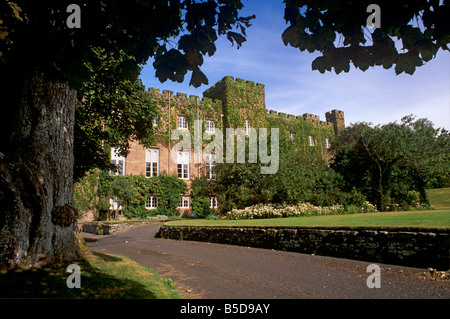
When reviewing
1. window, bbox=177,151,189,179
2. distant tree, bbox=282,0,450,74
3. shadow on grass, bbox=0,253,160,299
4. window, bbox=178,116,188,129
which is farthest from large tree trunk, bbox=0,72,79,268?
window, bbox=178,116,188,129

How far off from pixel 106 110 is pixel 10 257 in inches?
304

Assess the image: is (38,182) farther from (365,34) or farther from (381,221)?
(381,221)

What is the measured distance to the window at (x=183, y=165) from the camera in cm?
3084

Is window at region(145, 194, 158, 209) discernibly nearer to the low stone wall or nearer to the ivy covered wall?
the ivy covered wall

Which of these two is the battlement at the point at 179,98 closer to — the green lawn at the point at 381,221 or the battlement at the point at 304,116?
the battlement at the point at 304,116

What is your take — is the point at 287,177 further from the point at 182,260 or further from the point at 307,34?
the point at 307,34

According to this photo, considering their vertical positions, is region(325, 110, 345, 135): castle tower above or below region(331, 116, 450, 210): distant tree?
above

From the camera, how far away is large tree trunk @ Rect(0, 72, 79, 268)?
5.75 meters

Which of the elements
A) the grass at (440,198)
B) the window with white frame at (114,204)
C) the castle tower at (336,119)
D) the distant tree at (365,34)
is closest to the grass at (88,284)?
the distant tree at (365,34)

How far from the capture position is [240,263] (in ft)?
28.8

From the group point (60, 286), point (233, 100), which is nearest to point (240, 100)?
point (233, 100)

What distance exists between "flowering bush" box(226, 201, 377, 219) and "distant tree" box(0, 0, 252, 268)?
13.3m

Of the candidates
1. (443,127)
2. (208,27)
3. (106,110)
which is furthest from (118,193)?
(443,127)

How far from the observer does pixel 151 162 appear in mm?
29375
